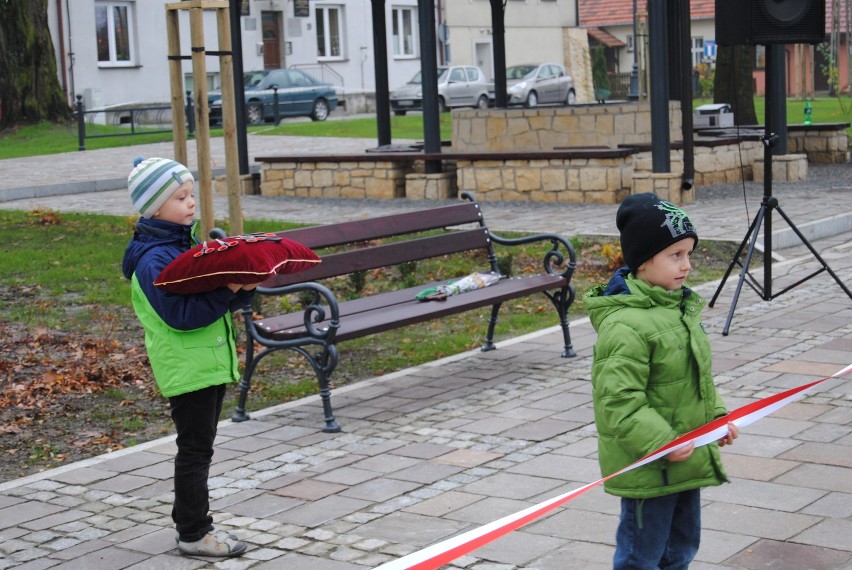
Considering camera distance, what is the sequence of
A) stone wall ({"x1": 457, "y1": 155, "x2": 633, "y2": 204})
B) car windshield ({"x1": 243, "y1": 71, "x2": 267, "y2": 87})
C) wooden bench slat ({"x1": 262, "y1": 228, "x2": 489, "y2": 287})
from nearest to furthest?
wooden bench slat ({"x1": 262, "y1": 228, "x2": 489, "y2": 287})
stone wall ({"x1": 457, "y1": 155, "x2": 633, "y2": 204})
car windshield ({"x1": 243, "y1": 71, "x2": 267, "y2": 87})

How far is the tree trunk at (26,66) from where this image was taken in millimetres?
31844

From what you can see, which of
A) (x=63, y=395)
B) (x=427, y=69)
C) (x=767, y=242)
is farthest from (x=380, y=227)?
(x=427, y=69)

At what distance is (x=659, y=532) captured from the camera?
3547 millimetres

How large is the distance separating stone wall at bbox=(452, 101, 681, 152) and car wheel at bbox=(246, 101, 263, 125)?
16899 mm

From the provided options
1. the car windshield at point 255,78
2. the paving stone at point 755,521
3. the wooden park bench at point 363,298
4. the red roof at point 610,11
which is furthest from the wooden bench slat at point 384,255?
the red roof at point 610,11

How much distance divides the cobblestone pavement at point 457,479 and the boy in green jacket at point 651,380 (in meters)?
0.97

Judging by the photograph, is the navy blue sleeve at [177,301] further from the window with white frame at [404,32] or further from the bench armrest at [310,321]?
the window with white frame at [404,32]

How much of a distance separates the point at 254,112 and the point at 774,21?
2785 cm

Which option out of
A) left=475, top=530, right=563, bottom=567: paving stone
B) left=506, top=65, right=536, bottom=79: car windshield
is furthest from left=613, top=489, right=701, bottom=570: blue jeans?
left=506, top=65, right=536, bottom=79: car windshield

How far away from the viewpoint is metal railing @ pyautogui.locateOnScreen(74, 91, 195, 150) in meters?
29.1

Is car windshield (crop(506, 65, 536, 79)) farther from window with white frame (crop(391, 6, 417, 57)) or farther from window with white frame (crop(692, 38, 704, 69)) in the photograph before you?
window with white frame (crop(692, 38, 704, 69))

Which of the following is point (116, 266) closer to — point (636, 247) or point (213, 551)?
point (213, 551)

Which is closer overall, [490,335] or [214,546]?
[214,546]

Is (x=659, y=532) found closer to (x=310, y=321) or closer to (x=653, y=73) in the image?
(x=310, y=321)
